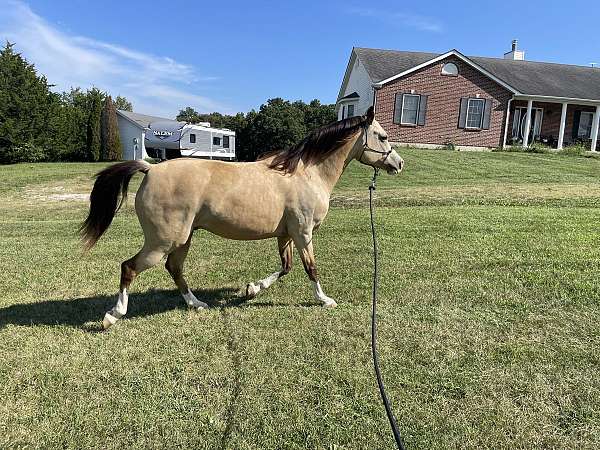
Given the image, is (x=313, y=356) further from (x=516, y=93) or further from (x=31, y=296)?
(x=516, y=93)

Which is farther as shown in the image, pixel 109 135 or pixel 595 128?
pixel 109 135

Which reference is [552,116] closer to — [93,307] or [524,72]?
[524,72]

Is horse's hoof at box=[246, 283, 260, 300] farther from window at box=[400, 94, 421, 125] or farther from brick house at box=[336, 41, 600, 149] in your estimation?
window at box=[400, 94, 421, 125]

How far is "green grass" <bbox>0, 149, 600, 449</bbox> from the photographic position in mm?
2697

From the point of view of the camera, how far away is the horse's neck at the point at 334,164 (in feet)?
15.5

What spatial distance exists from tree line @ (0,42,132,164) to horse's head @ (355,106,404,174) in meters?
31.1

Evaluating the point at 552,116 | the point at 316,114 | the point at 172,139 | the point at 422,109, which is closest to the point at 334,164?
the point at 422,109

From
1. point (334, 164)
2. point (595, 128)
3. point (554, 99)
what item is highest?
point (554, 99)

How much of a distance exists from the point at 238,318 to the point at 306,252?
0.97m

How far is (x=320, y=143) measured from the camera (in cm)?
473

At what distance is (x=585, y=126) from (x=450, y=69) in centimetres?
987

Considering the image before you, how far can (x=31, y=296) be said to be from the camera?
198 inches

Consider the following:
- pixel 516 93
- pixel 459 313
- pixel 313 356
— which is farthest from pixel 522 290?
pixel 516 93

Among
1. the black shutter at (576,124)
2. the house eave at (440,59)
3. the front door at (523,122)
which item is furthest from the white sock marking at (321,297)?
the black shutter at (576,124)
